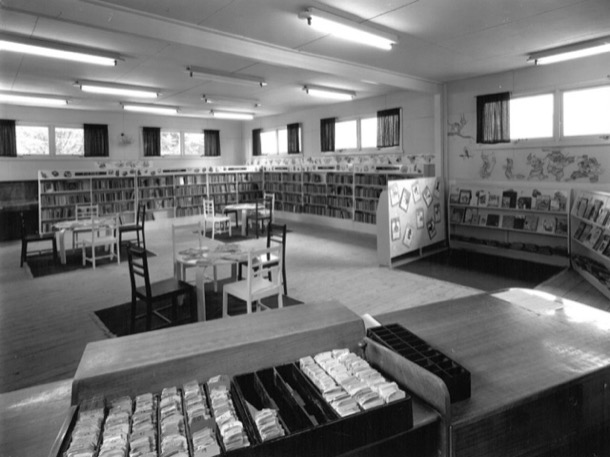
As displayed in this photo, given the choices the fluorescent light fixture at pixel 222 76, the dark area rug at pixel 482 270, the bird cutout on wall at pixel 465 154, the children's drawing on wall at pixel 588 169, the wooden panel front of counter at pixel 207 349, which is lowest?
the dark area rug at pixel 482 270

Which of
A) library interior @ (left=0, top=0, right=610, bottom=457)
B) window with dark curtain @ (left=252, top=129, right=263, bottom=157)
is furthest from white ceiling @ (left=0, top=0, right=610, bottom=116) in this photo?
window with dark curtain @ (left=252, top=129, right=263, bottom=157)

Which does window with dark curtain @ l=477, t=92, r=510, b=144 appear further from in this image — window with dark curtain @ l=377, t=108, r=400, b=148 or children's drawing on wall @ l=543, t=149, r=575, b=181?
window with dark curtain @ l=377, t=108, r=400, b=148

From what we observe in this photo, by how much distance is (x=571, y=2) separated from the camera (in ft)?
14.5

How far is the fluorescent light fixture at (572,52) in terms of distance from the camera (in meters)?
5.74

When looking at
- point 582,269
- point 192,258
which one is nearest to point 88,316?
point 192,258

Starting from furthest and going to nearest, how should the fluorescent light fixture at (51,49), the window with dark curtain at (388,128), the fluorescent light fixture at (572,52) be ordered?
the window with dark curtain at (388,128) → the fluorescent light fixture at (572,52) → the fluorescent light fixture at (51,49)

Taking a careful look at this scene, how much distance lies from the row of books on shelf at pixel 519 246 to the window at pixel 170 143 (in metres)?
8.91

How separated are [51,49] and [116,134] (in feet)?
23.2

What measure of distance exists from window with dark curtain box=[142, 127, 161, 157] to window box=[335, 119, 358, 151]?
5453 mm

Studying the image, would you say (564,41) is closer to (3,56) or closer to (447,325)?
(447,325)

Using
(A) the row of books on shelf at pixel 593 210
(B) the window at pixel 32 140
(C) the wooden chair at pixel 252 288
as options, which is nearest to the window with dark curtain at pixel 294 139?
(B) the window at pixel 32 140

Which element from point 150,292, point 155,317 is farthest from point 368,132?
point 150,292

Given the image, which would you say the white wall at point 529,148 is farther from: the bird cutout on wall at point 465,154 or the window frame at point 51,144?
the window frame at point 51,144

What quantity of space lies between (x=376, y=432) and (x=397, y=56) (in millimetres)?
6297
